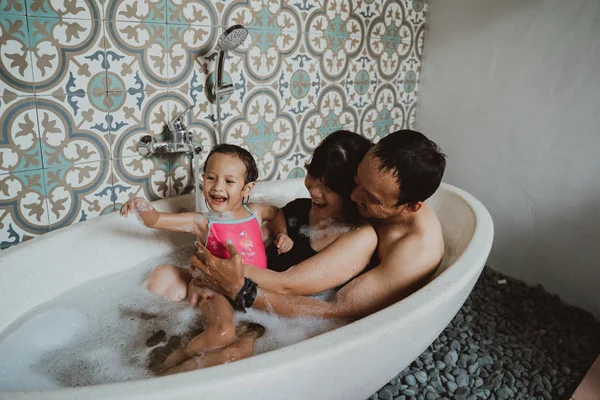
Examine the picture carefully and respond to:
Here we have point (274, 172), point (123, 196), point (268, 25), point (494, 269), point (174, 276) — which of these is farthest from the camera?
point (494, 269)

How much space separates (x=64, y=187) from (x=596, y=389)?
6.12 feet

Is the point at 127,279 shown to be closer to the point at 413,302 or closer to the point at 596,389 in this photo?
the point at 413,302

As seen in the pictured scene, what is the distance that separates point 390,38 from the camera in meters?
2.38

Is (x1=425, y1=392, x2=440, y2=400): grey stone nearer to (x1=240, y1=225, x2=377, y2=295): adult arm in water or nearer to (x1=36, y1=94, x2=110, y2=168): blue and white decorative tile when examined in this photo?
(x1=240, y1=225, x2=377, y2=295): adult arm in water

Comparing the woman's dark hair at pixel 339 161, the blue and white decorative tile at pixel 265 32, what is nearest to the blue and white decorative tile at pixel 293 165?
the blue and white decorative tile at pixel 265 32

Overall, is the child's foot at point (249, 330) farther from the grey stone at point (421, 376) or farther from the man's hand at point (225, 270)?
the grey stone at point (421, 376)

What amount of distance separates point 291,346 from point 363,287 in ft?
1.50

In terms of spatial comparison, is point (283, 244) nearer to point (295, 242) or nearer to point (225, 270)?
point (295, 242)

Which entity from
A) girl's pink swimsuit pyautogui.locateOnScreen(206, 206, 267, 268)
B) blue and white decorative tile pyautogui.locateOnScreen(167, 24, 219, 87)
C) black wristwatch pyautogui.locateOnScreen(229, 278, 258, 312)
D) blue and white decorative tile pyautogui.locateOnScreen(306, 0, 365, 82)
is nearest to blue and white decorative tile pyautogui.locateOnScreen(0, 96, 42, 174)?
blue and white decorative tile pyautogui.locateOnScreen(167, 24, 219, 87)

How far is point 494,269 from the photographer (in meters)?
2.37

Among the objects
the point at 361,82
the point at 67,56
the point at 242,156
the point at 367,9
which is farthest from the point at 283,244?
the point at 367,9

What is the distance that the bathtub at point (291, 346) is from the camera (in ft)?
2.45

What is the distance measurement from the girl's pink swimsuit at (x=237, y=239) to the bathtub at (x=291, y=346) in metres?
0.29

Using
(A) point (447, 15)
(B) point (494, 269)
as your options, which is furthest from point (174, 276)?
(A) point (447, 15)
